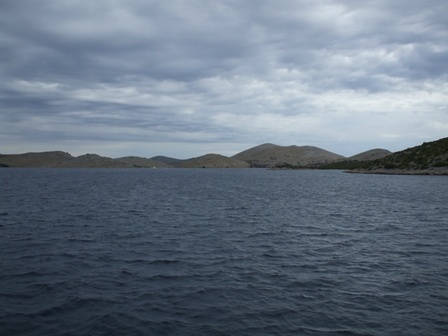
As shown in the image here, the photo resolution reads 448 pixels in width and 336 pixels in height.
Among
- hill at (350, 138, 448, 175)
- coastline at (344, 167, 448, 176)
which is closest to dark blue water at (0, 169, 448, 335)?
coastline at (344, 167, 448, 176)

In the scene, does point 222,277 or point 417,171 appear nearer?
point 222,277

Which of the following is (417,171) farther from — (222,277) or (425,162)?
(222,277)

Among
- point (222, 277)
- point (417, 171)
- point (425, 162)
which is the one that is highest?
point (425, 162)

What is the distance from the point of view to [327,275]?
2286 cm

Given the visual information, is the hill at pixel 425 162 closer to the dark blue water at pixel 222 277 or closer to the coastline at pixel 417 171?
the coastline at pixel 417 171

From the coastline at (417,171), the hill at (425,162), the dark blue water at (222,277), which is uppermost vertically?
the hill at (425,162)

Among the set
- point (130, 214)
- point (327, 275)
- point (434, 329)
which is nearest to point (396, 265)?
point (327, 275)

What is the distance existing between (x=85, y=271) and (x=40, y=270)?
2910 millimetres

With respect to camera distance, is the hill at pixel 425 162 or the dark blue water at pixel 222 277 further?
the hill at pixel 425 162

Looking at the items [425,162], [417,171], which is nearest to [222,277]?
[417,171]

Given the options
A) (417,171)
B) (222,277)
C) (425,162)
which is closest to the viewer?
(222,277)

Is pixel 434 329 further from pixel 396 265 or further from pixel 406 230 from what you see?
pixel 406 230

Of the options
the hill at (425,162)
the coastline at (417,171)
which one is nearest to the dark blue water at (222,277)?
the coastline at (417,171)

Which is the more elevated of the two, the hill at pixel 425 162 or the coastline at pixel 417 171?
the hill at pixel 425 162
